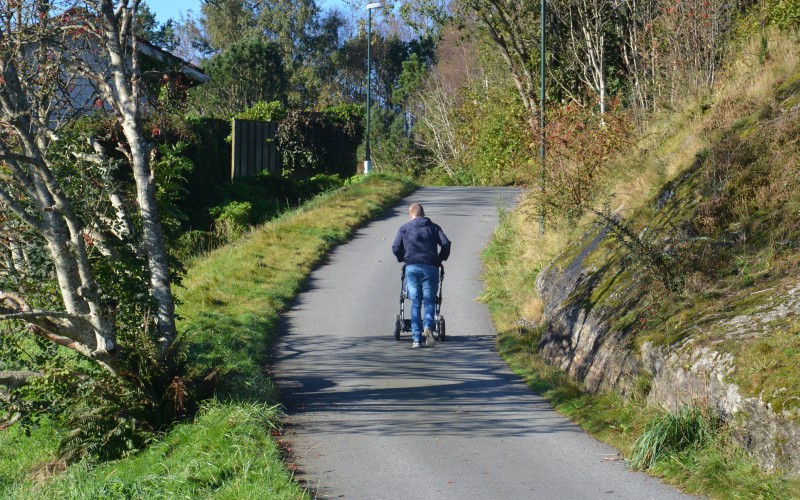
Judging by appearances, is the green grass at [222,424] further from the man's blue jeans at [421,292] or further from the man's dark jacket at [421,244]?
the man's dark jacket at [421,244]

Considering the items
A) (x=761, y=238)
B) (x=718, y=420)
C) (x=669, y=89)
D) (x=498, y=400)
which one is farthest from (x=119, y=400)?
(x=669, y=89)

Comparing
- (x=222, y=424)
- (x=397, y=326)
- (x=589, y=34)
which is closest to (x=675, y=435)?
(x=222, y=424)

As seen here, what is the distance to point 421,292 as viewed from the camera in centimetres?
1253

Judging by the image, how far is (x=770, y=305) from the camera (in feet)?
26.1

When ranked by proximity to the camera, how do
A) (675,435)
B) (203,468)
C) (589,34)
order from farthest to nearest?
(589,34) → (203,468) → (675,435)

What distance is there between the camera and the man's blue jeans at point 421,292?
1233 cm

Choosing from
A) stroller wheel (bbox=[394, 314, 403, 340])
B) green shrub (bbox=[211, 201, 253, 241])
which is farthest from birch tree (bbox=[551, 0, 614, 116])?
stroller wheel (bbox=[394, 314, 403, 340])

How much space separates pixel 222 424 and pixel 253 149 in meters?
25.5

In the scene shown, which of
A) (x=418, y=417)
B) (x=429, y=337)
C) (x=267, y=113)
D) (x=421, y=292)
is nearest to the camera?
(x=418, y=417)

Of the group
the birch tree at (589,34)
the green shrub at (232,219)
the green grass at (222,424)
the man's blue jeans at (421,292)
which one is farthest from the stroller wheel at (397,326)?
the birch tree at (589,34)

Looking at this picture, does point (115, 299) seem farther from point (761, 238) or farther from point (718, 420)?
point (761, 238)

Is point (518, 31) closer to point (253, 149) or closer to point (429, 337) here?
point (253, 149)

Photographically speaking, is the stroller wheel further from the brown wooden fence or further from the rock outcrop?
the brown wooden fence

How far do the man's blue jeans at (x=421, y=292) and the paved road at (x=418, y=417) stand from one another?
334 millimetres
